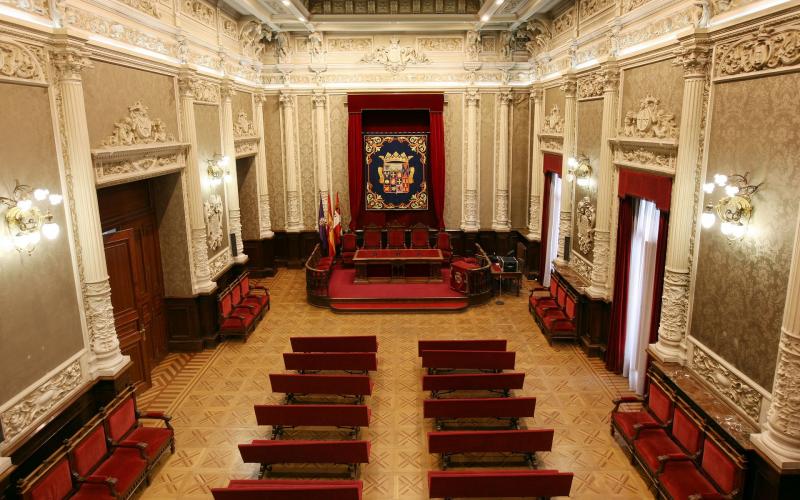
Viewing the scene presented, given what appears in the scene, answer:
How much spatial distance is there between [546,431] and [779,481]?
6.71 feet

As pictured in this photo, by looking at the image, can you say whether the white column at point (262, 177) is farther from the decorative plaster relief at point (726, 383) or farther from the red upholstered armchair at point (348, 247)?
the decorative plaster relief at point (726, 383)

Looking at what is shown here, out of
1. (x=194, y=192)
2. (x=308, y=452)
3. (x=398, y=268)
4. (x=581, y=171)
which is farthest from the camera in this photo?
(x=398, y=268)

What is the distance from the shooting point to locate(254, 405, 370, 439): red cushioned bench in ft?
20.3

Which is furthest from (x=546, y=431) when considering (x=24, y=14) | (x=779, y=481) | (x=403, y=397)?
(x=24, y=14)

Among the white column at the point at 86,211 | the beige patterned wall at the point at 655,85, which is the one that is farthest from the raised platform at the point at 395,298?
the white column at the point at 86,211

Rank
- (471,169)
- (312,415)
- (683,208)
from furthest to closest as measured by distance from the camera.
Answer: (471,169), (312,415), (683,208)

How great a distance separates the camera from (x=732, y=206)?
5.11 metres

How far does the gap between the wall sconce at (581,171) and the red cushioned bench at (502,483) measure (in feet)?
19.3

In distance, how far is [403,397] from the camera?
25.1 ft

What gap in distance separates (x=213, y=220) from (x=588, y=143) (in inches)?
283

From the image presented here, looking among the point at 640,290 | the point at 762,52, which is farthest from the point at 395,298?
the point at 762,52

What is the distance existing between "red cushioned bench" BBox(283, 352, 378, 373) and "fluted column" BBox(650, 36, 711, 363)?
3887 mm

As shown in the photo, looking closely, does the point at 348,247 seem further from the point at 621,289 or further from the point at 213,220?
the point at 621,289

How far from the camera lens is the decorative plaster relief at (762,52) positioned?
4.43 m
